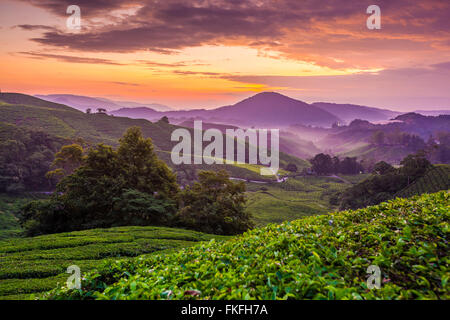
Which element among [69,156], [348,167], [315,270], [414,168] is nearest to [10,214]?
[69,156]

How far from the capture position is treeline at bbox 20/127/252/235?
23.1 meters

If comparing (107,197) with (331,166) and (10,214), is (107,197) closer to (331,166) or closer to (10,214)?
(10,214)

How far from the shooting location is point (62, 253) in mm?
13578

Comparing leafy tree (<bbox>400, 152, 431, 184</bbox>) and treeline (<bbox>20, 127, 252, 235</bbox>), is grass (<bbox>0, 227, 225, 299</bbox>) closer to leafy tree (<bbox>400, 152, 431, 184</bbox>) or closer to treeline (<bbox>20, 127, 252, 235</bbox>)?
treeline (<bbox>20, 127, 252, 235</bbox>)

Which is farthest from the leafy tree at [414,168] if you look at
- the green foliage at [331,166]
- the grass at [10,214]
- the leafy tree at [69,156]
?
the grass at [10,214]

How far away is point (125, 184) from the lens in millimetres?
26000

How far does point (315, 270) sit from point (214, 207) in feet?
71.2

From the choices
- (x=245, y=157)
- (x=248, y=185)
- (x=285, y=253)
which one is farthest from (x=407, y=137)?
(x=285, y=253)

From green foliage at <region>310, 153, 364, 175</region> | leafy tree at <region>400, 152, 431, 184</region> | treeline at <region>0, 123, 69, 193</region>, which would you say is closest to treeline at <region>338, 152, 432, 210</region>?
leafy tree at <region>400, 152, 431, 184</region>

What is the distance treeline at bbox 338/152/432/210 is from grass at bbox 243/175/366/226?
834 cm

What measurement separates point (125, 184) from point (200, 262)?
73.2ft

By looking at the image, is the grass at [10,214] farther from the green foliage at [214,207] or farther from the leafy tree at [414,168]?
the leafy tree at [414,168]
